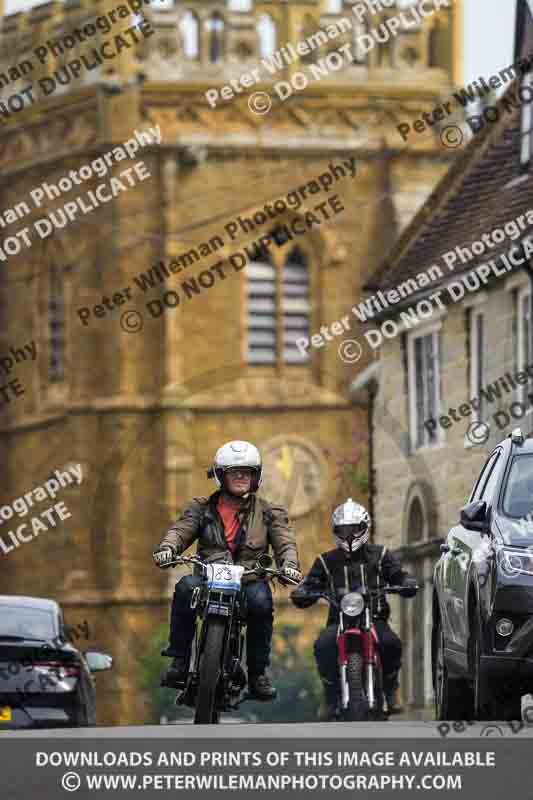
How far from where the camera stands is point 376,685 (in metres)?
19.4

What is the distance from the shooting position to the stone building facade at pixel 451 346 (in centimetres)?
3888

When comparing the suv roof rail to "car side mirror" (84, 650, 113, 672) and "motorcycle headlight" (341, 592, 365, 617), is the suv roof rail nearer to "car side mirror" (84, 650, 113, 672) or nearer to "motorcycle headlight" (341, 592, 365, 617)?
"motorcycle headlight" (341, 592, 365, 617)

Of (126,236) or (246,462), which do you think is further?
(126,236)

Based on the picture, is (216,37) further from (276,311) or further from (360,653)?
(360,653)

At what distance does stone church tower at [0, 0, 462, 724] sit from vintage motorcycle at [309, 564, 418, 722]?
49.2 metres

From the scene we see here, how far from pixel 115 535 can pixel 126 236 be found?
6.51 m

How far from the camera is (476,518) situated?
16656mm

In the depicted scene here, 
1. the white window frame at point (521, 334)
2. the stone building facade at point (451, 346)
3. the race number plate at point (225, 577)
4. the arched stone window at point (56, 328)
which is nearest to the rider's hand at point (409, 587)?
the race number plate at point (225, 577)

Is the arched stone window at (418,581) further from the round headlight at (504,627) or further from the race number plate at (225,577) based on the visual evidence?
the round headlight at (504,627)

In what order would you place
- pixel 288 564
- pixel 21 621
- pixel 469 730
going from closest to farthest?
pixel 469 730, pixel 288 564, pixel 21 621

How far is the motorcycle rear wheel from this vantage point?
18.9 m

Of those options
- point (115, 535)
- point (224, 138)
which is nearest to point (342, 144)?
point (224, 138)
